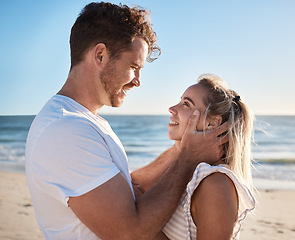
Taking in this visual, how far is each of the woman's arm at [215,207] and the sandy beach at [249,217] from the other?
4.24m

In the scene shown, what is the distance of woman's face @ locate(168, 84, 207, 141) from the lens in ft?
8.94

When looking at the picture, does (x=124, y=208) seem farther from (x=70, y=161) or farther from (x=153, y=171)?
(x=153, y=171)

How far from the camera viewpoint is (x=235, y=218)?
2.13m

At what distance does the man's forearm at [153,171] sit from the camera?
3.08m

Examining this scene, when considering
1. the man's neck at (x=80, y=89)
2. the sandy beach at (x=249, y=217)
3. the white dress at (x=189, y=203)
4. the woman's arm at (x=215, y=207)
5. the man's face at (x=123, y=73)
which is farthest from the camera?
the sandy beach at (x=249, y=217)

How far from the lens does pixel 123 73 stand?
2613 millimetres

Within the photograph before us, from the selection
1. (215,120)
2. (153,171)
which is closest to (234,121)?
(215,120)

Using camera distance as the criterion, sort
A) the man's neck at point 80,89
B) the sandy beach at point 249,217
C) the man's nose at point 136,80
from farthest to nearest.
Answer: the sandy beach at point 249,217 → the man's nose at point 136,80 → the man's neck at point 80,89

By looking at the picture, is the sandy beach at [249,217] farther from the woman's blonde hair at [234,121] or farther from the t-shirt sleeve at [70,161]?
the t-shirt sleeve at [70,161]

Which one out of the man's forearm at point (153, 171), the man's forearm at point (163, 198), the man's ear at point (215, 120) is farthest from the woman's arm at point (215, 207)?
the man's forearm at point (153, 171)

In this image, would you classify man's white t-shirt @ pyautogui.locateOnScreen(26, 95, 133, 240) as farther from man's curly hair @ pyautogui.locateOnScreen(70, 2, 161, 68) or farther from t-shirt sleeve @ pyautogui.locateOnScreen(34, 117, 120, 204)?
man's curly hair @ pyautogui.locateOnScreen(70, 2, 161, 68)

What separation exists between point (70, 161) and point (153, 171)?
137 cm

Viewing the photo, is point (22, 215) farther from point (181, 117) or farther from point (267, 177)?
point (267, 177)

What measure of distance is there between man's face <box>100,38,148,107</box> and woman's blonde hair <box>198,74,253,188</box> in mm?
578
